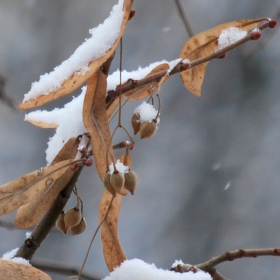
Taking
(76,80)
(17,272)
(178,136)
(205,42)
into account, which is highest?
(178,136)

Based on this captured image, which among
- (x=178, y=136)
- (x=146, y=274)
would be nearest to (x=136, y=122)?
(x=146, y=274)

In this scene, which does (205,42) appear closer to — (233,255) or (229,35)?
(229,35)

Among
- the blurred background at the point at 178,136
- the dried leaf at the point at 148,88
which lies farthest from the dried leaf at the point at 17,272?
the blurred background at the point at 178,136

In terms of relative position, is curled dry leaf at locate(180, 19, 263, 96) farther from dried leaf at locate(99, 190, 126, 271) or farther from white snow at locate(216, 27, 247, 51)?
dried leaf at locate(99, 190, 126, 271)

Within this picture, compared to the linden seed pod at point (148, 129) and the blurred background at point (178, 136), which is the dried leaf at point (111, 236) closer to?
the linden seed pod at point (148, 129)

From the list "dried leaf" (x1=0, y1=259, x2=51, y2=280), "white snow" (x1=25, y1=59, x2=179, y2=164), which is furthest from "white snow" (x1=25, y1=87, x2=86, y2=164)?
"dried leaf" (x1=0, y1=259, x2=51, y2=280)
